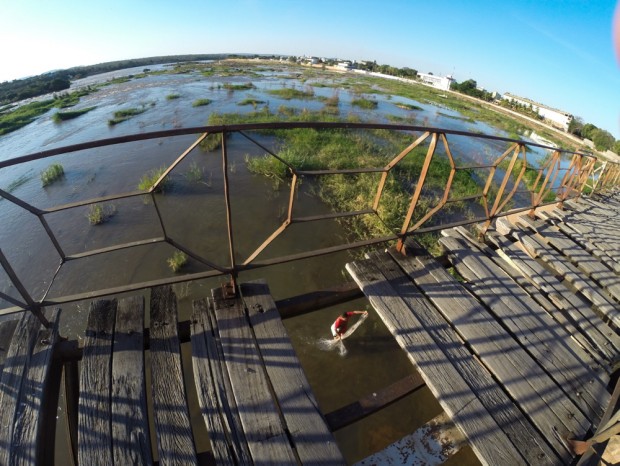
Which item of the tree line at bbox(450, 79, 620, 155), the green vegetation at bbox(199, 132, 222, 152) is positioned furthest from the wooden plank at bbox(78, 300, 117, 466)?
the tree line at bbox(450, 79, 620, 155)

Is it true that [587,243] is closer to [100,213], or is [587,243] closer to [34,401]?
[34,401]

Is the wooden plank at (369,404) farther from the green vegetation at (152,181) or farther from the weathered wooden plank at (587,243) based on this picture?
the green vegetation at (152,181)

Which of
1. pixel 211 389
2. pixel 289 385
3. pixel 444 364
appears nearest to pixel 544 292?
pixel 444 364

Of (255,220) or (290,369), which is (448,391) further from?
(255,220)

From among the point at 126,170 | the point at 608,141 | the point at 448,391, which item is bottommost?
the point at 608,141

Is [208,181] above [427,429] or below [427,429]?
below

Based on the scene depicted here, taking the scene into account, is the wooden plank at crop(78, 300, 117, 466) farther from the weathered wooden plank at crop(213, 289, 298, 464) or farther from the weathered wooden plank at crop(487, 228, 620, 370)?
the weathered wooden plank at crop(487, 228, 620, 370)

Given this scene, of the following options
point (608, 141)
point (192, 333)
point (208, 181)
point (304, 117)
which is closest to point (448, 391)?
point (192, 333)
